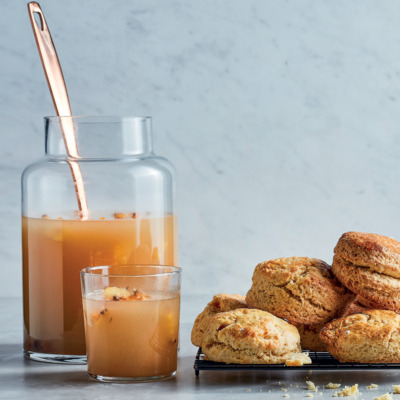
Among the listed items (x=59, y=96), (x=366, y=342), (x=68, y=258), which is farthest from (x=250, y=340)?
(x=59, y=96)

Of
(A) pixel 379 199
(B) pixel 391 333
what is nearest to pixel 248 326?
(B) pixel 391 333

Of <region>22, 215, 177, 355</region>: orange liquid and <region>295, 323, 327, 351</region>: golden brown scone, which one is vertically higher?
<region>22, 215, 177, 355</region>: orange liquid

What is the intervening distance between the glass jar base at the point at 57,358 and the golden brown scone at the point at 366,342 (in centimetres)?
38

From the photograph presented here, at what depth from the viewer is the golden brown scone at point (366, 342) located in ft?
3.26

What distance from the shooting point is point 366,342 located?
3.27 feet

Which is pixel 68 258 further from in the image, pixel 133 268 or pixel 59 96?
pixel 59 96

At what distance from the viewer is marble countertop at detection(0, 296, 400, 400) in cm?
96

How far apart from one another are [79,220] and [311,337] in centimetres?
40

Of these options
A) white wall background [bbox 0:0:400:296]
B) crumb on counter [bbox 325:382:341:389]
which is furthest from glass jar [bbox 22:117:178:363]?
white wall background [bbox 0:0:400:296]

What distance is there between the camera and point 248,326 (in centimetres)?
101

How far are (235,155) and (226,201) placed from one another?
0.43 ft

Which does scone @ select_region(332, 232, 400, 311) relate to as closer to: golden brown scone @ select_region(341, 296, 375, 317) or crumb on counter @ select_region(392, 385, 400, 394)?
golden brown scone @ select_region(341, 296, 375, 317)

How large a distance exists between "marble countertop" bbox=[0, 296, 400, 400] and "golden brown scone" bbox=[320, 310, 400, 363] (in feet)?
0.12

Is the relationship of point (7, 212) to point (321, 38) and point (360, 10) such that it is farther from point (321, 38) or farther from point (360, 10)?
point (360, 10)
